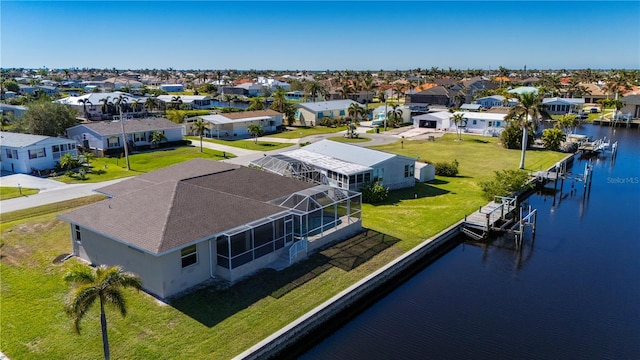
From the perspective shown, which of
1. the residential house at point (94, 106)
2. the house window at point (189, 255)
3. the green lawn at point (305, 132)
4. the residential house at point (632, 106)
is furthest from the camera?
the residential house at point (632, 106)

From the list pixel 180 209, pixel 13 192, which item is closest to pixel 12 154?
pixel 13 192

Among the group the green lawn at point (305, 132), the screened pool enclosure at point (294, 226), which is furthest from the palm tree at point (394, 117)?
the screened pool enclosure at point (294, 226)

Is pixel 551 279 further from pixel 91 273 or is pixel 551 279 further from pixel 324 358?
pixel 91 273

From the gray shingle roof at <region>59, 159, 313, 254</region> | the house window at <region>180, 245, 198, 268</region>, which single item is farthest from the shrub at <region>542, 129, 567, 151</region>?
the house window at <region>180, 245, 198, 268</region>

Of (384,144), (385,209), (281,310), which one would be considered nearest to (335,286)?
(281,310)

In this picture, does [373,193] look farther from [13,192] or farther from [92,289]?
[13,192]

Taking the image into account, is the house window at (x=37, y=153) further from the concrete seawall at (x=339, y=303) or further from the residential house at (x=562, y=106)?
the residential house at (x=562, y=106)

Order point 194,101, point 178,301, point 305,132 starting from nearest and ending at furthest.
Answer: point 178,301 → point 305,132 → point 194,101
